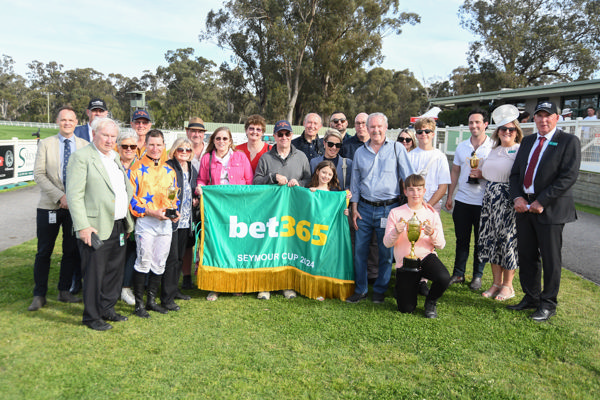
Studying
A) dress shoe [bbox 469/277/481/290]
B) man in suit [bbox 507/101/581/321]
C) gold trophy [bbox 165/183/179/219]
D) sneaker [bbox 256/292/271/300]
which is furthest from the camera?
dress shoe [bbox 469/277/481/290]

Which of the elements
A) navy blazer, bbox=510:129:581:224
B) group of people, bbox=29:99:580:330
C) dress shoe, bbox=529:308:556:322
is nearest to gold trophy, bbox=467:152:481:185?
group of people, bbox=29:99:580:330

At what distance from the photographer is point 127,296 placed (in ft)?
15.0

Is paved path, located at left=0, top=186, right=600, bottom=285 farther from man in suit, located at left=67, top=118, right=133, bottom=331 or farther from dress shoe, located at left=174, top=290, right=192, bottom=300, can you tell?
man in suit, located at left=67, top=118, right=133, bottom=331

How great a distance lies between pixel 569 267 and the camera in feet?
20.9

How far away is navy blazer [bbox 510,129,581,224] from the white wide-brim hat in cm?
51

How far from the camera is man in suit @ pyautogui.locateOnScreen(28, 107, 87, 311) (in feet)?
14.0

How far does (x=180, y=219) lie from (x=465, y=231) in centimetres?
335

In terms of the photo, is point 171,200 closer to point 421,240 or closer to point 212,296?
point 212,296

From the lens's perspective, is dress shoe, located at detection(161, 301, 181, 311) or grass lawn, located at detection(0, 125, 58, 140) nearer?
dress shoe, located at detection(161, 301, 181, 311)

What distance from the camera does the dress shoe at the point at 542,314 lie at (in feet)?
13.9

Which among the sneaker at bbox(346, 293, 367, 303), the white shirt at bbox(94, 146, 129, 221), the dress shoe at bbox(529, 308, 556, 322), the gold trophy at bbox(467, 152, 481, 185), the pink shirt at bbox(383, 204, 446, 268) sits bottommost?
the sneaker at bbox(346, 293, 367, 303)

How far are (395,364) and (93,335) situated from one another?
8.47 ft

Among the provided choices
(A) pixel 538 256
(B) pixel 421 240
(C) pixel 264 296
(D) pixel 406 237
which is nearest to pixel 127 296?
(C) pixel 264 296

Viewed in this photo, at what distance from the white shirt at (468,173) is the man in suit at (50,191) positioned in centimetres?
432
